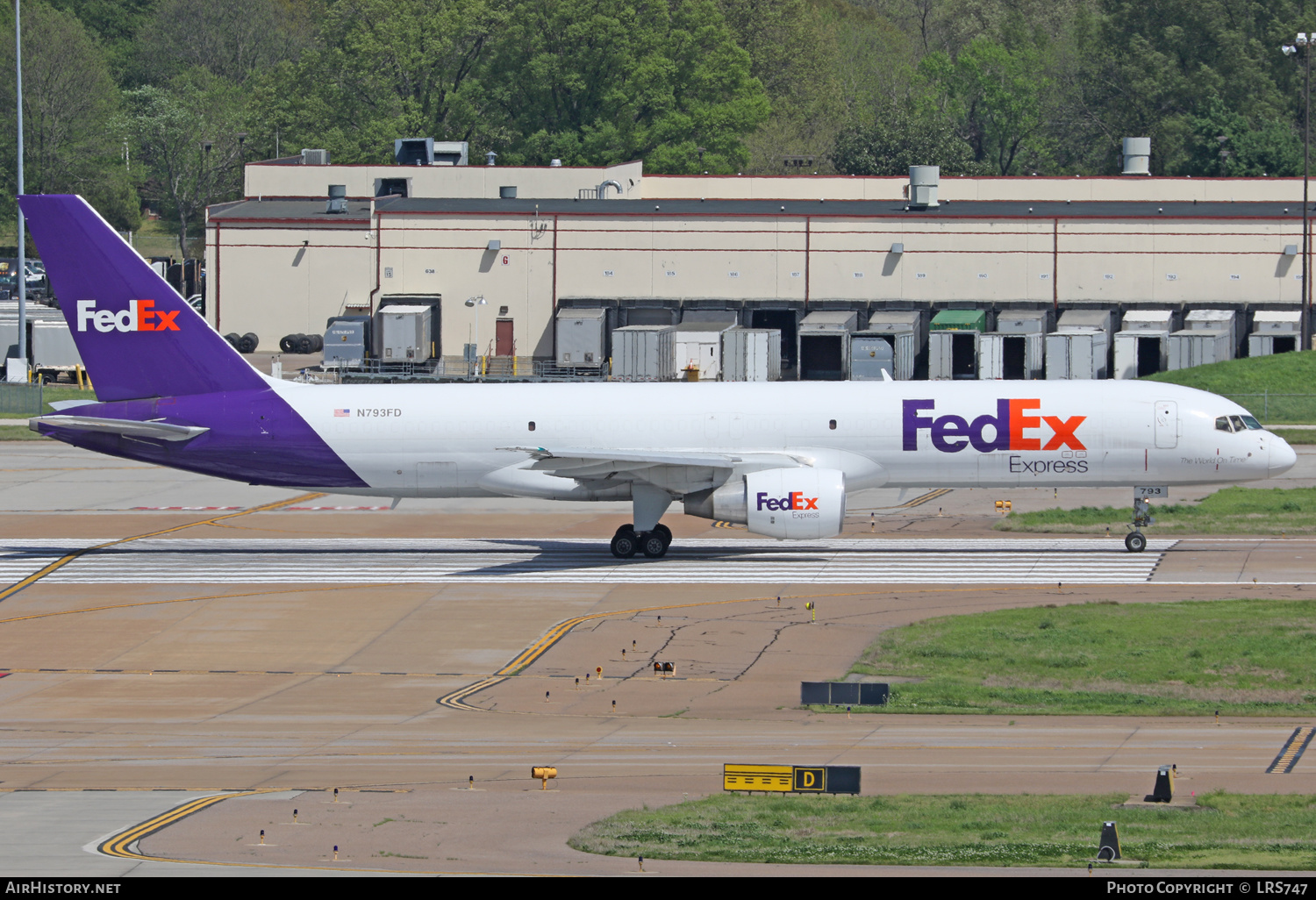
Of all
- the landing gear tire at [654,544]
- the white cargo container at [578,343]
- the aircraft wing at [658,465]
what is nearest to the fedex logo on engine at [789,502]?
the aircraft wing at [658,465]

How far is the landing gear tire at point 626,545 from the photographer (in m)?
43.8

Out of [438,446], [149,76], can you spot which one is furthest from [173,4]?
[438,446]

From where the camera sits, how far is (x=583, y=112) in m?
152

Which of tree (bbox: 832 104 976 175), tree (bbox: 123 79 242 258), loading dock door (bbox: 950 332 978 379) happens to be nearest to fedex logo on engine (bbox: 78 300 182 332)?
loading dock door (bbox: 950 332 978 379)

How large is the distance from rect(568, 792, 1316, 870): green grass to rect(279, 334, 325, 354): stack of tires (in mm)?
82101

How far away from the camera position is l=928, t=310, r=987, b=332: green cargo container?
A: 295ft

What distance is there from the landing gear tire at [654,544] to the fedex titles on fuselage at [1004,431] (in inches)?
276

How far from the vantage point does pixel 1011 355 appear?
8862 centimetres

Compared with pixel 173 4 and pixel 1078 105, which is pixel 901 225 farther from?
pixel 173 4

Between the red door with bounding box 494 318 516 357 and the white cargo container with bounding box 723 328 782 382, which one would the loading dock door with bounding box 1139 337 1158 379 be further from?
the red door with bounding box 494 318 516 357

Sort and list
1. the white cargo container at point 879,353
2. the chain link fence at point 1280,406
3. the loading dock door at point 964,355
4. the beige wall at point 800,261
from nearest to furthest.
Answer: the chain link fence at point 1280,406 < the loading dock door at point 964,355 < the white cargo container at point 879,353 < the beige wall at point 800,261

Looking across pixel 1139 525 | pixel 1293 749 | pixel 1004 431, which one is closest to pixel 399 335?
pixel 1004 431

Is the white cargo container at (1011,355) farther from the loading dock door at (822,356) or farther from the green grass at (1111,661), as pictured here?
the green grass at (1111,661)

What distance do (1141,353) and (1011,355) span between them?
277 inches
